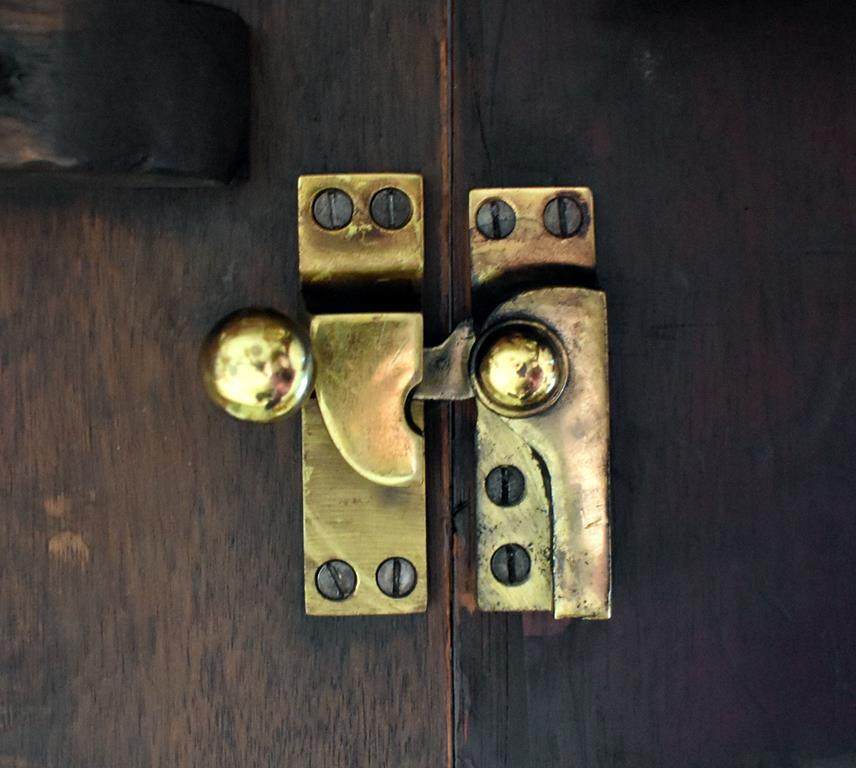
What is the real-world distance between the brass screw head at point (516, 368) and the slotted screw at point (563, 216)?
0.07 meters

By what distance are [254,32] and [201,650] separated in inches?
13.1

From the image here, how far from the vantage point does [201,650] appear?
0.52 meters

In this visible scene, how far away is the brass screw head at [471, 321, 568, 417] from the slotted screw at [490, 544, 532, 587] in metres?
0.09

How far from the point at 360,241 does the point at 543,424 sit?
138mm

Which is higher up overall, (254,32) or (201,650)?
(254,32)

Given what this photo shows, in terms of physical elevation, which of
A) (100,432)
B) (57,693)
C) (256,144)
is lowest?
(57,693)

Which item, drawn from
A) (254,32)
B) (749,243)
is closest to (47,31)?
(254,32)

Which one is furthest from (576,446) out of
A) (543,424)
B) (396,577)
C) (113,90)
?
(113,90)

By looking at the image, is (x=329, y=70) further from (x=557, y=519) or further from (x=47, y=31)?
(x=557, y=519)

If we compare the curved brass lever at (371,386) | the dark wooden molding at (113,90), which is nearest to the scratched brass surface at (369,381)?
the curved brass lever at (371,386)

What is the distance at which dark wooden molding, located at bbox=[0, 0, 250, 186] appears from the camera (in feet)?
1.44

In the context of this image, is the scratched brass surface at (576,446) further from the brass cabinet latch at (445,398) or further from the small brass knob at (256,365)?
the small brass knob at (256,365)

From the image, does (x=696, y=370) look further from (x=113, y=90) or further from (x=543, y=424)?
(x=113, y=90)

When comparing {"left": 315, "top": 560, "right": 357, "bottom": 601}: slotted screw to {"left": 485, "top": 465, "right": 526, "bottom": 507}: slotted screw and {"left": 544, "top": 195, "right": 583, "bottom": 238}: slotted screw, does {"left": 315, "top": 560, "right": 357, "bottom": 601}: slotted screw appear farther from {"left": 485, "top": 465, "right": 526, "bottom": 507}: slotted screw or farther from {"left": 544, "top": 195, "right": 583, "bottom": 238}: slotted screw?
{"left": 544, "top": 195, "right": 583, "bottom": 238}: slotted screw
